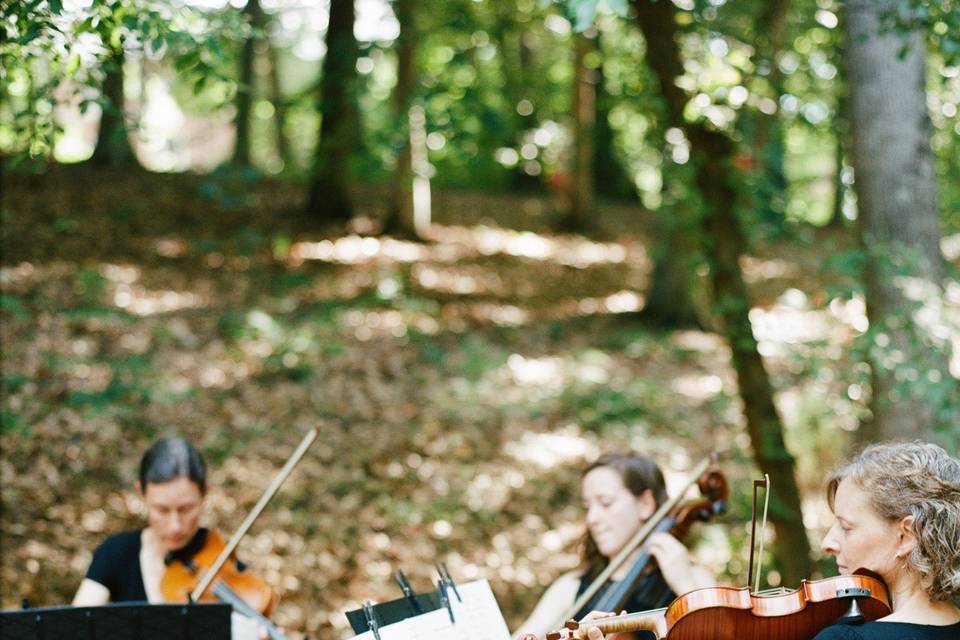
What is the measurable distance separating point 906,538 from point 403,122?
5601 millimetres

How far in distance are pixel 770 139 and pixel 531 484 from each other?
9.97 ft

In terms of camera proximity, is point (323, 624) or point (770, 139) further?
point (770, 139)

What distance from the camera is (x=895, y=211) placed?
3693mm

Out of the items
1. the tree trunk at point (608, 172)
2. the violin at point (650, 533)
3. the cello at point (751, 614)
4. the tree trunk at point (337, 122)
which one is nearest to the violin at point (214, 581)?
the violin at point (650, 533)

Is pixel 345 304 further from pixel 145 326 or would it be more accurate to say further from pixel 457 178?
pixel 457 178

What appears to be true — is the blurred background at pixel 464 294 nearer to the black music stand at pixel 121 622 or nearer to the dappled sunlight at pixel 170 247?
the dappled sunlight at pixel 170 247

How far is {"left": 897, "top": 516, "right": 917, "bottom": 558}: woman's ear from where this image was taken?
1.94 m

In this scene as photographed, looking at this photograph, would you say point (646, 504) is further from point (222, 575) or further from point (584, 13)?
point (584, 13)

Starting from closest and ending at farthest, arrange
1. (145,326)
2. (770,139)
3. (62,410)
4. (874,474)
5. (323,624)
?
(874,474) → (323,624) → (770,139) → (62,410) → (145,326)

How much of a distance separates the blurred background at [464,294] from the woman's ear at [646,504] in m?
1.18

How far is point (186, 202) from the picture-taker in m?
11.5

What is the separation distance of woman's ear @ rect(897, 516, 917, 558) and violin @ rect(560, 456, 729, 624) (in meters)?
1.01

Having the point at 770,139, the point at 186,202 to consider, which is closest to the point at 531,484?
the point at 770,139

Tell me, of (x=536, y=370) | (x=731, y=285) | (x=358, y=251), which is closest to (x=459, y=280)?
(x=358, y=251)
